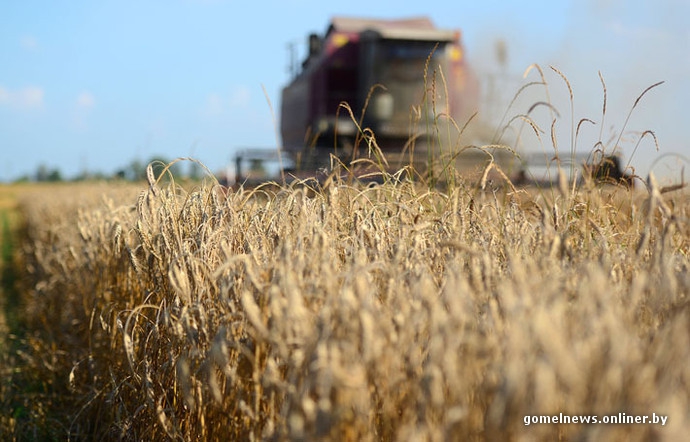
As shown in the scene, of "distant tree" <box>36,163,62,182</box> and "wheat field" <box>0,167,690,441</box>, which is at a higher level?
"wheat field" <box>0,167,690,441</box>

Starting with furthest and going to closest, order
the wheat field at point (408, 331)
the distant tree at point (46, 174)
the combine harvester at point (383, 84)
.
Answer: the distant tree at point (46, 174)
the combine harvester at point (383, 84)
the wheat field at point (408, 331)

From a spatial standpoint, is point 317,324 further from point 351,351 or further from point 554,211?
point 554,211

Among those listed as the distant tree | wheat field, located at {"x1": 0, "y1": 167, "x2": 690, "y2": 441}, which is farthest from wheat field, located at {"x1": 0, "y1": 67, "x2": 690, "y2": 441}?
the distant tree

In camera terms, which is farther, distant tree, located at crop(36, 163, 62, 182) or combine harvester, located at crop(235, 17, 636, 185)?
distant tree, located at crop(36, 163, 62, 182)

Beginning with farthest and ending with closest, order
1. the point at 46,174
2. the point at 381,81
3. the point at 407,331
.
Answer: the point at 46,174, the point at 381,81, the point at 407,331

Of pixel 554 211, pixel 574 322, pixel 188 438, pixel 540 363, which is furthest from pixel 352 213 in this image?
pixel 540 363

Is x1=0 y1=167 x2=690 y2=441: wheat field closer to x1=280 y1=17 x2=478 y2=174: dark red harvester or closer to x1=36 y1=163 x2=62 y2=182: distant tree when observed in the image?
x1=280 y1=17 x2=478 y2=174: dark red harvester

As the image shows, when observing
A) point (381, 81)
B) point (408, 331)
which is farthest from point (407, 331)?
point (381, 81)

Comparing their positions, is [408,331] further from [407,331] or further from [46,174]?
[46,174]

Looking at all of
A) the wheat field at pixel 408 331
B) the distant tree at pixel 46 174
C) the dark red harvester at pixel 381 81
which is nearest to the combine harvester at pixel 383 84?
the dark red harvester at pixel 381 81

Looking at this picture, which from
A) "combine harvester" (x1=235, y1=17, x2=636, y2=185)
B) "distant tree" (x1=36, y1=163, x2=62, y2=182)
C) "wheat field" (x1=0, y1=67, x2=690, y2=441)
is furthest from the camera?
"distant tree" (x1=36, y1=163, x2=62, y2=182)

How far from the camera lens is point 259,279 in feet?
6.33

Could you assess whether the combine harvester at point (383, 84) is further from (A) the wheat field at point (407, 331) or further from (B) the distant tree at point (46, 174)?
(B) the distant tree at point (46, 174)

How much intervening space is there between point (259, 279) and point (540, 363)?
984 millimetres
